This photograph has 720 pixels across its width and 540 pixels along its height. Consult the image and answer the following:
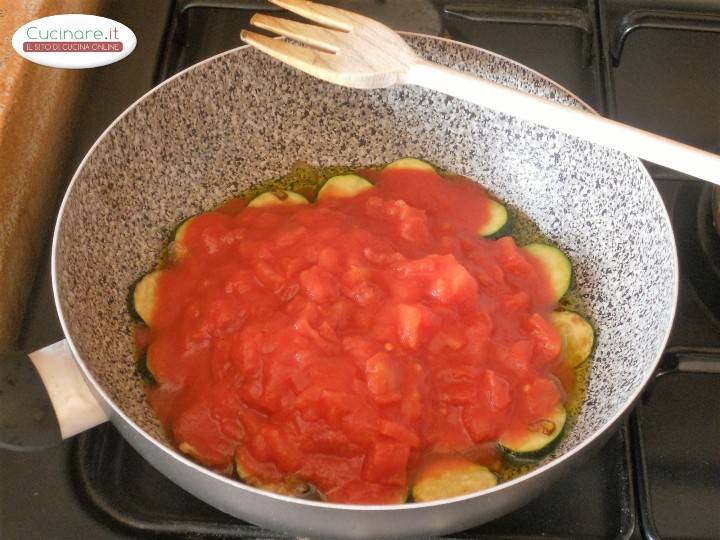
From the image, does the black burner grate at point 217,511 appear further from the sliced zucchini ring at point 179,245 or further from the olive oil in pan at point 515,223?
the sliced zucchini ring at point 179,245

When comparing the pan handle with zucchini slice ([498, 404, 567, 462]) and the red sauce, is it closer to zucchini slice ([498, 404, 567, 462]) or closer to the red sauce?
the red sauce

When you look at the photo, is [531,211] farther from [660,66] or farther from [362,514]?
[362,514]

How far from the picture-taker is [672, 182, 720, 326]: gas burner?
1.16 m

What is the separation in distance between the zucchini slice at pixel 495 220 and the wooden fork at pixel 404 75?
27cm

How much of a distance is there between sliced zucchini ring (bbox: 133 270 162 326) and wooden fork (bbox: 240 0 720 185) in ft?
1.19

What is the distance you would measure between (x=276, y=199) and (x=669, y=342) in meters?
0.62

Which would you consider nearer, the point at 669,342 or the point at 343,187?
the point at 669,342

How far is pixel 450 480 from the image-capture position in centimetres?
97

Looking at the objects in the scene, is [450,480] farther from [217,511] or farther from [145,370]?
[145,370]

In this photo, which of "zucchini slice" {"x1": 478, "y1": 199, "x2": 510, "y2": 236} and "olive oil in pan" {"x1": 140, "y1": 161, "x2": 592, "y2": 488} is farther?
"zucchini slice" {"x1": 478, "y1": 199, "x2": 510, "y2": 236}

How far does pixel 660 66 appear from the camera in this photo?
1461 millimetres

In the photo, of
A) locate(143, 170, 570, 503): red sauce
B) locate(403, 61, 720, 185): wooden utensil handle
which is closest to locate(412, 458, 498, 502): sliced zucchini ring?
locate(143, 170, 570, 503): red sauce

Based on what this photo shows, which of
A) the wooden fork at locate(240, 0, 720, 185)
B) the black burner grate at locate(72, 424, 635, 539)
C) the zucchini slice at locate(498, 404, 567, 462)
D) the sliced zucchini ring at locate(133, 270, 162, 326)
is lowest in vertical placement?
the black burner grate at locate(72, 424, 635, 539)

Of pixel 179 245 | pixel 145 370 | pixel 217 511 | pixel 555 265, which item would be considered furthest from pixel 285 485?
pixel 555 265
